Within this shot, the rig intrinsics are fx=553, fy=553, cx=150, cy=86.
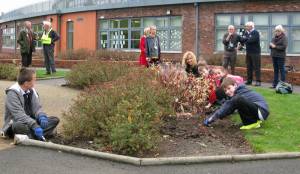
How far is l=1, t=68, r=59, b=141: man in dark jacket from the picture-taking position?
25.8 ft

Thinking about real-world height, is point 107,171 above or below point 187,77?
below

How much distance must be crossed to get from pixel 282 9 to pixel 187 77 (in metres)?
15.3

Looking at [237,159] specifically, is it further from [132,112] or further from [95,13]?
[95,13]

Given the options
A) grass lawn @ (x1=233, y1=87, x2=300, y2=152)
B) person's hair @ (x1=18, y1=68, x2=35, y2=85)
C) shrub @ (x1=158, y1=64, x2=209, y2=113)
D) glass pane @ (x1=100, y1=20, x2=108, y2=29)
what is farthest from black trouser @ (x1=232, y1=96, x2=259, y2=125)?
glass pane @ (x1=100, y1=20, x2=108, y2=29)

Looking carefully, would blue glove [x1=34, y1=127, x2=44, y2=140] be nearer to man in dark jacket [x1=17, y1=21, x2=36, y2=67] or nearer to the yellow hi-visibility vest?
man in dark jacket [x1=17, y1=21, x2=36, y2=67]

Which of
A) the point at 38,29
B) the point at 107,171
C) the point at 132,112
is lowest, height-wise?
the point at 107,171

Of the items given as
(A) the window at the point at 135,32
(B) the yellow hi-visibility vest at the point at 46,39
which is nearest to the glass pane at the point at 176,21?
(A) the window at the point at 135,32

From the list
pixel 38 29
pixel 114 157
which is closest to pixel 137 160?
pixel 114 157

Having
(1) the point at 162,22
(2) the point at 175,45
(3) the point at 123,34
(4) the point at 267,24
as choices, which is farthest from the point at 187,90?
(3) the point at 123,34

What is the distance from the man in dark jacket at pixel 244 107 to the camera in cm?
888

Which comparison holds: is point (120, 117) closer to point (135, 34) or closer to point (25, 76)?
point (25, 76)

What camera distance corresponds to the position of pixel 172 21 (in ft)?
96.0

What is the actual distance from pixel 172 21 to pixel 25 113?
71.1 ft

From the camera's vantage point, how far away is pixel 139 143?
731 cm
